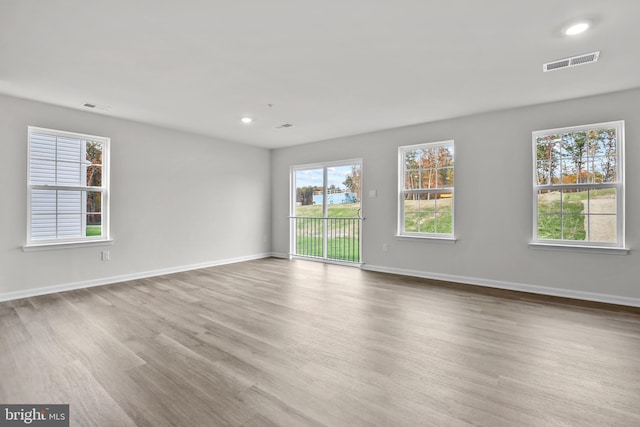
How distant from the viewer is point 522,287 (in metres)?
4.25

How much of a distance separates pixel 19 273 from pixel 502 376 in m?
5.23

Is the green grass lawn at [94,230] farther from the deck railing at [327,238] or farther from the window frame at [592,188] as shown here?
the window frame at [592,188]

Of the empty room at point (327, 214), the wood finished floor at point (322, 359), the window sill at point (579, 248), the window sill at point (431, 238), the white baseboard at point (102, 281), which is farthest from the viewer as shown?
the window sill at point (431, 238)

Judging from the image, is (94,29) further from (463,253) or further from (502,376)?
(463,253)

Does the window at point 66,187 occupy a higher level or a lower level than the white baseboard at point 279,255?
higher

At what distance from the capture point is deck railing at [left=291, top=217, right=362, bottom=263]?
20.1 feet

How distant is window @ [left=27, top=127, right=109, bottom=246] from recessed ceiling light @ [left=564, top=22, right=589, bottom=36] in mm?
5494

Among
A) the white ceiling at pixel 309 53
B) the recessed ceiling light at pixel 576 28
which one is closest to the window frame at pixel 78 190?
the white ceiling at pixel 309 53

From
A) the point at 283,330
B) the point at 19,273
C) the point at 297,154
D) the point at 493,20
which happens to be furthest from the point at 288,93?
the point at 19,273

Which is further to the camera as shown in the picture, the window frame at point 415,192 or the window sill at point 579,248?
the window frame at point 415,192

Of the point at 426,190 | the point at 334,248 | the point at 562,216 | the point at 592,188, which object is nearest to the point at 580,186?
the point at 592,188

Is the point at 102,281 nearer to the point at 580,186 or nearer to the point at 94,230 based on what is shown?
the point at 94,230

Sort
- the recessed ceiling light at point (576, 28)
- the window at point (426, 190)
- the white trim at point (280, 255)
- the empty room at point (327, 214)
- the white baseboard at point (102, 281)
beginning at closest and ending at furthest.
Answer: the empty room at point (327, 214) < the recessed ceiling light at point (576, 28) < the white baseboard at point (102, 281) < the window at point (426, 190) < the white trim at point (280, 255)

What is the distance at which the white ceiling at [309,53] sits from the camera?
7.16 ft
